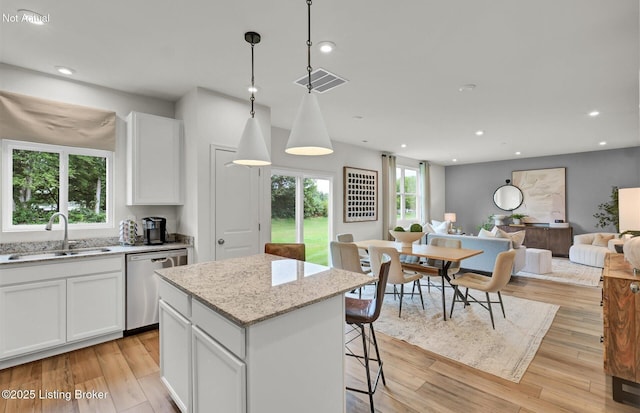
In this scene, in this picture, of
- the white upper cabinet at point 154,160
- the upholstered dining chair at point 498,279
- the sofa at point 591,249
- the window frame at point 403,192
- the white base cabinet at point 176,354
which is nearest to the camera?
the white base cabinet at point 176,354

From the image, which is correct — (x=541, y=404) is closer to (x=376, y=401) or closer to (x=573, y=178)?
(x=376, y=401)

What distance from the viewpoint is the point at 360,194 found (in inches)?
257

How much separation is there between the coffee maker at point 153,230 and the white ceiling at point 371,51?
1.48 metres

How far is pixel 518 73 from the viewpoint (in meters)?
2.98

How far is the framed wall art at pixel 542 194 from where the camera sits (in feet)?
24.7

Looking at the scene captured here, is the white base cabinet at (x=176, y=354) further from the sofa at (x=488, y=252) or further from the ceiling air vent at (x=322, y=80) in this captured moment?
the sofa at (x=488, y=252)

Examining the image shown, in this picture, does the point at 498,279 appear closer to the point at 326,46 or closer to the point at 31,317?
the point at 326,46

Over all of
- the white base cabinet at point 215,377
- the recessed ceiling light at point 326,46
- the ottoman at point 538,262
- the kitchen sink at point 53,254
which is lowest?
the ottoman at point 538,262

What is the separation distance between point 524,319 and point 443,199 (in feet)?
21.5

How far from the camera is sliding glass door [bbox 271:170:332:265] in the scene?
5062mm

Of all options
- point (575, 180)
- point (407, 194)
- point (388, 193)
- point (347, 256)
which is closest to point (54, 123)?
point (347, 256)

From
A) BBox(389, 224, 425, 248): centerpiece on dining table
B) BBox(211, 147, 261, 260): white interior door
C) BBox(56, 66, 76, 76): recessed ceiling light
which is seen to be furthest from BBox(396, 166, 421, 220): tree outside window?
BBox(56, 66, 76, 76): recessed ceiling light

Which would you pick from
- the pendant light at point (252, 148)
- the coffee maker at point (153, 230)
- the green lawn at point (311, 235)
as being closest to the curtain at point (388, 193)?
the green lawn at point (311, 235)

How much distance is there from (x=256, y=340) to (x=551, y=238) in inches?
333
